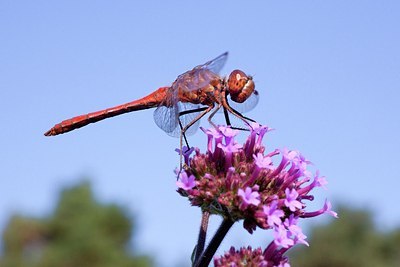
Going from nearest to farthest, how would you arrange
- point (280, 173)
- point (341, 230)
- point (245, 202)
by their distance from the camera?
1. point (245, 202)
2. point (280, 173)
3. point (341, 230)

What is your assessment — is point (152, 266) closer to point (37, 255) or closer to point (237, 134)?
point (37, 255)

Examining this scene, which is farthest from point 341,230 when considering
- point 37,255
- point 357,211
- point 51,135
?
point 51,135

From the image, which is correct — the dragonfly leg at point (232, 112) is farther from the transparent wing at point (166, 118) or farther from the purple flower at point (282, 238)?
the purple flower at point (282, 238)

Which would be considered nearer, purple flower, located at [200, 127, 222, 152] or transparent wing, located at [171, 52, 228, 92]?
purple flower, located at [200, 127, 222, 152]

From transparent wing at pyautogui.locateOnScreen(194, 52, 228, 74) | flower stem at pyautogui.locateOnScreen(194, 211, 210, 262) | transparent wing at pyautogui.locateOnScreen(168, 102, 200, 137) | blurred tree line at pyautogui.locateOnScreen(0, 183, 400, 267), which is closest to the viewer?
flower stem at pyautogui.locateOnScreen(194, 211, 210, 262)

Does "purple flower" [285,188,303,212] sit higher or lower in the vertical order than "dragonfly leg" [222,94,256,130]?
lower

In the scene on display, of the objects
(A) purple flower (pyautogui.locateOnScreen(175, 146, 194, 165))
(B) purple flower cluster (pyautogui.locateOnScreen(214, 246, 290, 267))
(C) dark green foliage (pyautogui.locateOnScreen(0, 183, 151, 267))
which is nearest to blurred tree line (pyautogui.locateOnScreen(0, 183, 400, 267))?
(C) dark green foliage (pyautogui.locateOnScreen(0, 183, 151, 267))

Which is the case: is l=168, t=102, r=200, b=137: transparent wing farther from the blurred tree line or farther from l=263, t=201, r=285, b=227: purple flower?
the blurred tree line

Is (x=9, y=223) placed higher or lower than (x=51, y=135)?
higher
